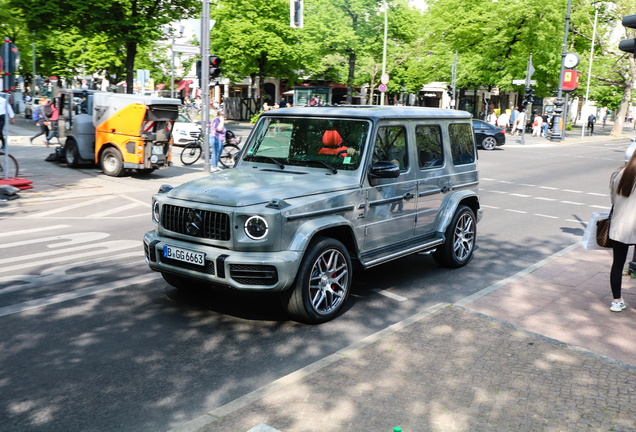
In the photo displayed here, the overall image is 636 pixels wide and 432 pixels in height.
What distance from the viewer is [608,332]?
557 cm

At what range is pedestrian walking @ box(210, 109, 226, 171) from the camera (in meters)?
17.6

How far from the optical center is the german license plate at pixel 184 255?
5.26 m

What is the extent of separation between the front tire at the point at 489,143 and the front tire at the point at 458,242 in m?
22.8

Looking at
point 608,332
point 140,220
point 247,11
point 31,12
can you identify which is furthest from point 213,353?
point 247,11

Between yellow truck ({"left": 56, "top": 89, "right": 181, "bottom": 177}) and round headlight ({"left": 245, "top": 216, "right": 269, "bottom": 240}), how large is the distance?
36.2ft

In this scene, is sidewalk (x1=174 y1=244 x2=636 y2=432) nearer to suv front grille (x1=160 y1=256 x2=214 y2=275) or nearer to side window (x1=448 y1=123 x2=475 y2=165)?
suv front grille (x1=160 y1=256 x2=214 y2=275)

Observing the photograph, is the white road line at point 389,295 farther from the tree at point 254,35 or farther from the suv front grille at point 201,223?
the tree at point 254,35

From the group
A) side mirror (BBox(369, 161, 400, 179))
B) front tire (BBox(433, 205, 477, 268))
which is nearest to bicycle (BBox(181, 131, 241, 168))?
front tire (BBox(433, 205, 477, 268))

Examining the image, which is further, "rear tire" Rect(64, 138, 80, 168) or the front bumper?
"rear tire" Rect(64, 138, 80, 168)

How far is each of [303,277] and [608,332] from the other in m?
2.79

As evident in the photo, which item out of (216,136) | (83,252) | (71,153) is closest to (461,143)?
(83,252)

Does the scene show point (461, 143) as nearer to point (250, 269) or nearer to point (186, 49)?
point (250, 269)

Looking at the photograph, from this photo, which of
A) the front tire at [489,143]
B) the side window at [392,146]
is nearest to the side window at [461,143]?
the side window at [392,146]

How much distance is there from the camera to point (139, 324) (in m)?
5.52
